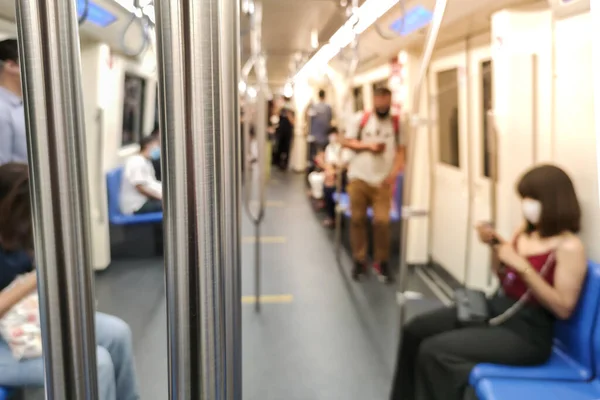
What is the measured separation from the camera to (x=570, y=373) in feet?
5.37

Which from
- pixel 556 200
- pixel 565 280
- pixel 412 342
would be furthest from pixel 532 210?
pixel 412 342

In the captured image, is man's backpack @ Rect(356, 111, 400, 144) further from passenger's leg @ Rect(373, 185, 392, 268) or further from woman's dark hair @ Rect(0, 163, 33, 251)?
woman's dark hair @ Rect(0, 163, 33, 251)

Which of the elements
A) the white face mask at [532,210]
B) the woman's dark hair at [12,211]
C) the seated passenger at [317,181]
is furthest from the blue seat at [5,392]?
the seated passenger at [317,181]

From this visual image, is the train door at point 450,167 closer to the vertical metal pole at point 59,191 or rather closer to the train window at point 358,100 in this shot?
the train window at point 358,100

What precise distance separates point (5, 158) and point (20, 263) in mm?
200

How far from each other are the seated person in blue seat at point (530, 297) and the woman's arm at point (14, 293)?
1.34 meters

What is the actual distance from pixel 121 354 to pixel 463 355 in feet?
3.80

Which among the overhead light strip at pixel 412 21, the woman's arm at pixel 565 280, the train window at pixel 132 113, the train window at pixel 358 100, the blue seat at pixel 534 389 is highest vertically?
the overhead light strip at pixel 412 21

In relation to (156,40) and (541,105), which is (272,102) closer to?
(541,105)

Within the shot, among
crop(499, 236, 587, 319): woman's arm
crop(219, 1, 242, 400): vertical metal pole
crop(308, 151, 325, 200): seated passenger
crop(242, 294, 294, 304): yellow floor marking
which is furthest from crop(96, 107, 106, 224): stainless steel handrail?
crop(308, 151, 325, 200): seated passenger

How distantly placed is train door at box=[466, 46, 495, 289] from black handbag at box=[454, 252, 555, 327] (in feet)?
1.87

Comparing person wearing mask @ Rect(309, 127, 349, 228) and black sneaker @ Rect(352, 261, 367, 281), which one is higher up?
person wearing mask @ Rect(309, 127, 349, 228)

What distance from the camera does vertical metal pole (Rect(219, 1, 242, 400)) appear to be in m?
0.41

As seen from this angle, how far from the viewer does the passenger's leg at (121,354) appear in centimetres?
89
